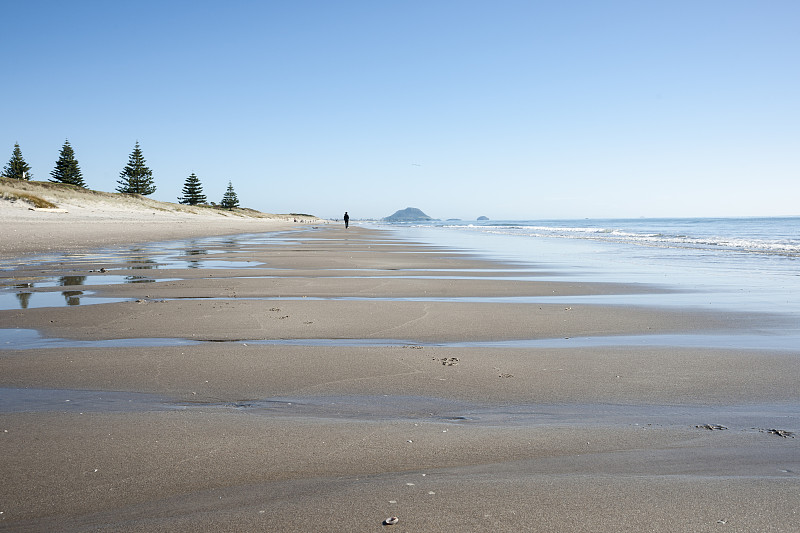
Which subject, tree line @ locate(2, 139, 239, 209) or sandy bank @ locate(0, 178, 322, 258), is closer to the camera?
sandy bank @ locate(0, 178, 322, 258)

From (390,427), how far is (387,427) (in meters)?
0.02

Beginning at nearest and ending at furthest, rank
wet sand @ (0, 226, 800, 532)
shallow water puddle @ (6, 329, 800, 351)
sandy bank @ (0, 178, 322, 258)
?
wet sand @ (0, 226, 800, 532), shallow water puddle @ (6, 329, 800, 351), sandy bank @ (0, 178, 322, 258)

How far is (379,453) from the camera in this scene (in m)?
3.09

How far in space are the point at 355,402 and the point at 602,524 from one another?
6.67 ft

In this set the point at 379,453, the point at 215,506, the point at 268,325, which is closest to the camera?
the point at 215,506

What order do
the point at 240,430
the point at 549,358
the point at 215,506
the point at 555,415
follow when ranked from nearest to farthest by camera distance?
the point at 215,506 → the point at 240,430 → the point at 555,415 → the point at 549,358

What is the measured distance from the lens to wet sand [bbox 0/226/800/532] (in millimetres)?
2477

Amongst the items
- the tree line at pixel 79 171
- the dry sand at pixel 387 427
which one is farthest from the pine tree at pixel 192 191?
the dry sand at pixel 387 427

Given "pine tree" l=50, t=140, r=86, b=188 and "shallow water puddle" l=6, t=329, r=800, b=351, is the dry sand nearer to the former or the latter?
"shallow water puddle" l=6, t=329, r=800, b=351

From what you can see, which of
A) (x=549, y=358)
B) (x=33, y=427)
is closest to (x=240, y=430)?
(x=33, y=427)

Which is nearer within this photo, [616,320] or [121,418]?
[121,418]

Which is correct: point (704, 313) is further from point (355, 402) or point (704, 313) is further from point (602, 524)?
point (602, 524)

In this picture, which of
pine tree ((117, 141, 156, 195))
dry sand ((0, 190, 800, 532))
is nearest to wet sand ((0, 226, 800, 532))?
dry sand ((0, 190, 800, 532))

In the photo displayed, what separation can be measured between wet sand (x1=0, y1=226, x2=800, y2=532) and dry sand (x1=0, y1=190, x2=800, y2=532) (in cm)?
2
